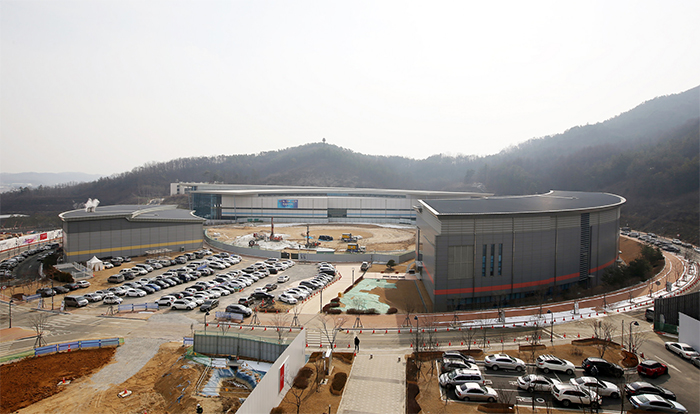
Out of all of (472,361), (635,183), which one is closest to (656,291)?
(472,361)

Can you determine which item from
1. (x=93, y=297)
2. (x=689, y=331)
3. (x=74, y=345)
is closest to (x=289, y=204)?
(x=93, y=297)

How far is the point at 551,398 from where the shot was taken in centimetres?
1355

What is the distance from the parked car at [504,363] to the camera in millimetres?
15957

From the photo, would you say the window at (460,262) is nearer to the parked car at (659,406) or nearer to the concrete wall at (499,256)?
the concrete wall at (499,256)

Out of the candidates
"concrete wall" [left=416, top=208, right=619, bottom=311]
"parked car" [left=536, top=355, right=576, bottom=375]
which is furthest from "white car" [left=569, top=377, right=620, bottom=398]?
"concrete wall" [left=416, top=208, right=619, bottom=311]

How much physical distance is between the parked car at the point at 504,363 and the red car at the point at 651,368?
196 inches

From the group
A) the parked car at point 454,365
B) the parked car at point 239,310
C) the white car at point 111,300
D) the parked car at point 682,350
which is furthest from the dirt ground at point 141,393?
the parked car at point 682,350

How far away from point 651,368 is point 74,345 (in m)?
29.6

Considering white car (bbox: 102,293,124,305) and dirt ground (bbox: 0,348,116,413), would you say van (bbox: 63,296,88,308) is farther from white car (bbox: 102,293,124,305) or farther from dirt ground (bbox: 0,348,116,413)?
dirt ground (bbox: 0,348,116,413)

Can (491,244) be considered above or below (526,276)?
above

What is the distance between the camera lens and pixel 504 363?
1596 cm

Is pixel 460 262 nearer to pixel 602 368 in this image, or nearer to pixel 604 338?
pixel 604 338

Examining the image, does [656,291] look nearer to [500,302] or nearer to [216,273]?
[500,302]

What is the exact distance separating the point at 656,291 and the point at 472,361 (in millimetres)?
24832
